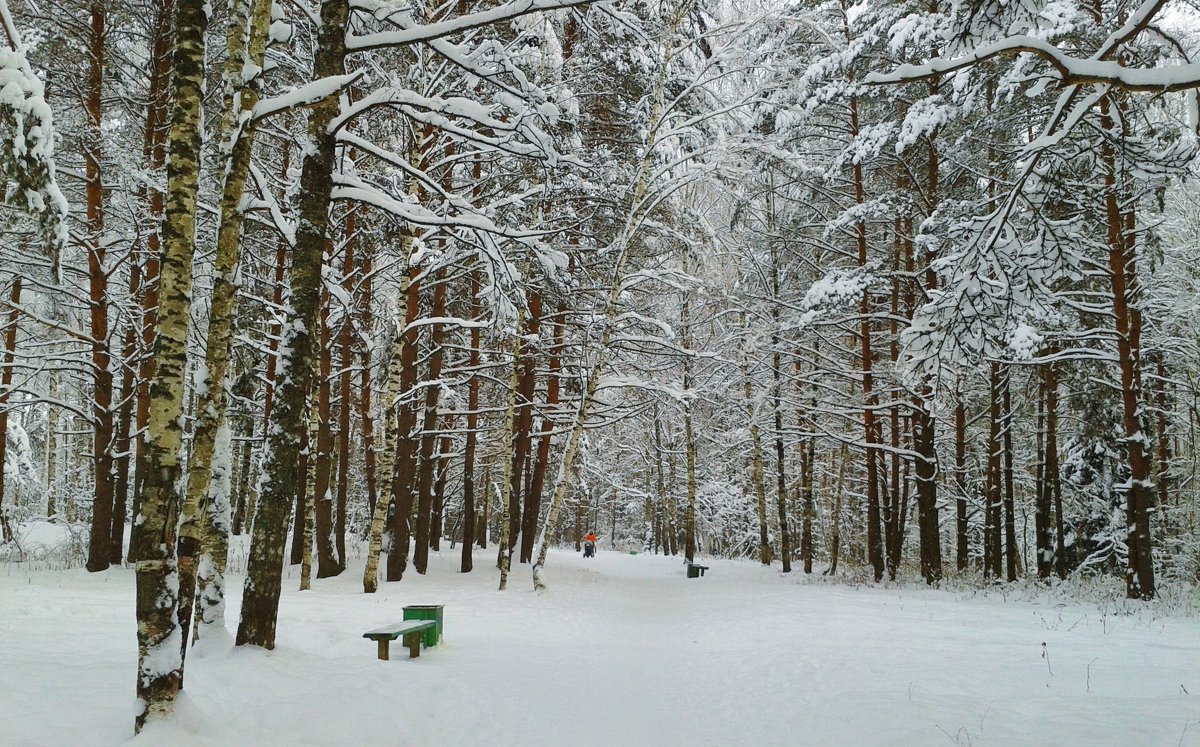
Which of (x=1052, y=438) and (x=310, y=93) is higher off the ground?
(x=310, y=93)

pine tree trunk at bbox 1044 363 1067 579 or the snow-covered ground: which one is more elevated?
pine tree trunk at bbox 1044 363 1067 579

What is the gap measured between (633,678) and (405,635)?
251 centimetres

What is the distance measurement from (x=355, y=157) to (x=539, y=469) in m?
9.53

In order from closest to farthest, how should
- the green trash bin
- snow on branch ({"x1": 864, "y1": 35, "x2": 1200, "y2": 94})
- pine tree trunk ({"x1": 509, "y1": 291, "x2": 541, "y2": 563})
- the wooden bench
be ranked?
snow on branch ({"x1": 864, "y1": 35, "x2": 1200, "y2": 94}) → the wooden bench → the green trash bin → pine tree trunk ({"x1": 509, "y1": 291, "x2": 541, "y2": 563})

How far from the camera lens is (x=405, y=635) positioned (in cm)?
701

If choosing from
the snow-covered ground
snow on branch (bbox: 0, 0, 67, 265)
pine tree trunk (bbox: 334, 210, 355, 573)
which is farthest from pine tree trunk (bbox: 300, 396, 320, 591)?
snow on branch (bbox: 0, 0, 67, 265)

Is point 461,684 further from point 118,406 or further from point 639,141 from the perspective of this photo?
point 639,141

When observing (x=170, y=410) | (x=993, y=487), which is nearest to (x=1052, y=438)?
(x=993, y=487)

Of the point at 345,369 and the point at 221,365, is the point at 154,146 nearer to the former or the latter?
the point at 345,369

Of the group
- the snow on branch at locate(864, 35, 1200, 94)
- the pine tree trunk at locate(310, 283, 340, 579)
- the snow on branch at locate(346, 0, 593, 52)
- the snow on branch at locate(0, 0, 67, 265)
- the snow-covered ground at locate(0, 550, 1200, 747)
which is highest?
the snow on branch at locate(346, 0, 593, 52)

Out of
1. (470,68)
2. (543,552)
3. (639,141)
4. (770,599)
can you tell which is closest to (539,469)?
(543,552)

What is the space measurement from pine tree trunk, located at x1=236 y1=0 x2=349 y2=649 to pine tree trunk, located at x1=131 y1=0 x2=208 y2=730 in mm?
1212

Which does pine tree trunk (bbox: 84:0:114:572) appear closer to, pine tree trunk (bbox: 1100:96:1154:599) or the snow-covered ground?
the snow-covered ground

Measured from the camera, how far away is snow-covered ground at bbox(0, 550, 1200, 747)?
14.7 ft
